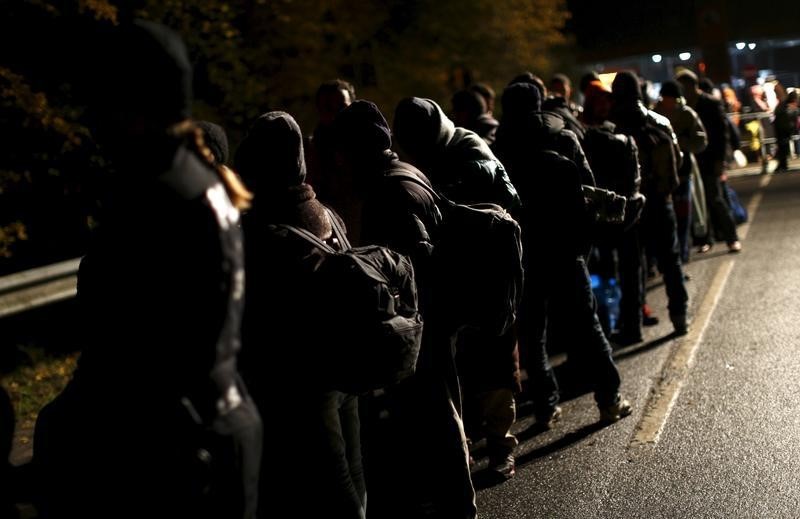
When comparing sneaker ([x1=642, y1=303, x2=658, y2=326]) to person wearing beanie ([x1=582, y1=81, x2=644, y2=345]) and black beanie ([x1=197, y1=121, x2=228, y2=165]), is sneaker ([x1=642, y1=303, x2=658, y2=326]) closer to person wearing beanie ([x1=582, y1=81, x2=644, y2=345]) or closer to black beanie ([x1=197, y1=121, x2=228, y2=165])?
person wearing beanie ([x1=582, y1=81, x2=644, y2=345])

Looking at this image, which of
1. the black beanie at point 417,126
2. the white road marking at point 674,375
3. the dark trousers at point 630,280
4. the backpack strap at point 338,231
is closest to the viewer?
the backpack strap at point 338,231

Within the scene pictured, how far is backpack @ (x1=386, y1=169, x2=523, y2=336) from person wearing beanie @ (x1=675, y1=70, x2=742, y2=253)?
8168 millimetres

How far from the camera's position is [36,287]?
26.0 feet

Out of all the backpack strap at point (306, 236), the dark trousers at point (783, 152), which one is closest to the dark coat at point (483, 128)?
the backpack strap at point (306, 236)

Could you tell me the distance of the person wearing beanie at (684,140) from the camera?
1023cm

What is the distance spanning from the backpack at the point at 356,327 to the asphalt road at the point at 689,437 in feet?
5.99

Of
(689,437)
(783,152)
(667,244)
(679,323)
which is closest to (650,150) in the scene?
(667,244)

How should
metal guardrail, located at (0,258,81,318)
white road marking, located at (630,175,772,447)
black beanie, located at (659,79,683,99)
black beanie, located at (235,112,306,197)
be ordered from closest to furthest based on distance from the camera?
black beanie, located at (235,112,306,197) → white road marking, located at (630,175,772,447) → metal guardrail, located at (0,258,81,318) → black beanie, located at (659,79,683,99)

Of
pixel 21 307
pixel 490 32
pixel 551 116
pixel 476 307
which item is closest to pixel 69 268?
pixel 21 307

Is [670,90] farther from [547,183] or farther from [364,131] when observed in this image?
[364,131]

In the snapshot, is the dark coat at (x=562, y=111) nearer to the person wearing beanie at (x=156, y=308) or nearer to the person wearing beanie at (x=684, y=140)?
the person wearing beanie at (x=684, y=140)

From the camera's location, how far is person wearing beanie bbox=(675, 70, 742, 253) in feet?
40.9

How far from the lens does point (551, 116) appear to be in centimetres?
675

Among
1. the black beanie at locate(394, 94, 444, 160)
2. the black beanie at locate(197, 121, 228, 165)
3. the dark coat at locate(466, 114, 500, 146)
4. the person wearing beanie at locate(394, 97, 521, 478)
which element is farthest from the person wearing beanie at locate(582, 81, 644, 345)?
the black beanie at locate(197, 121, 228, 165)
